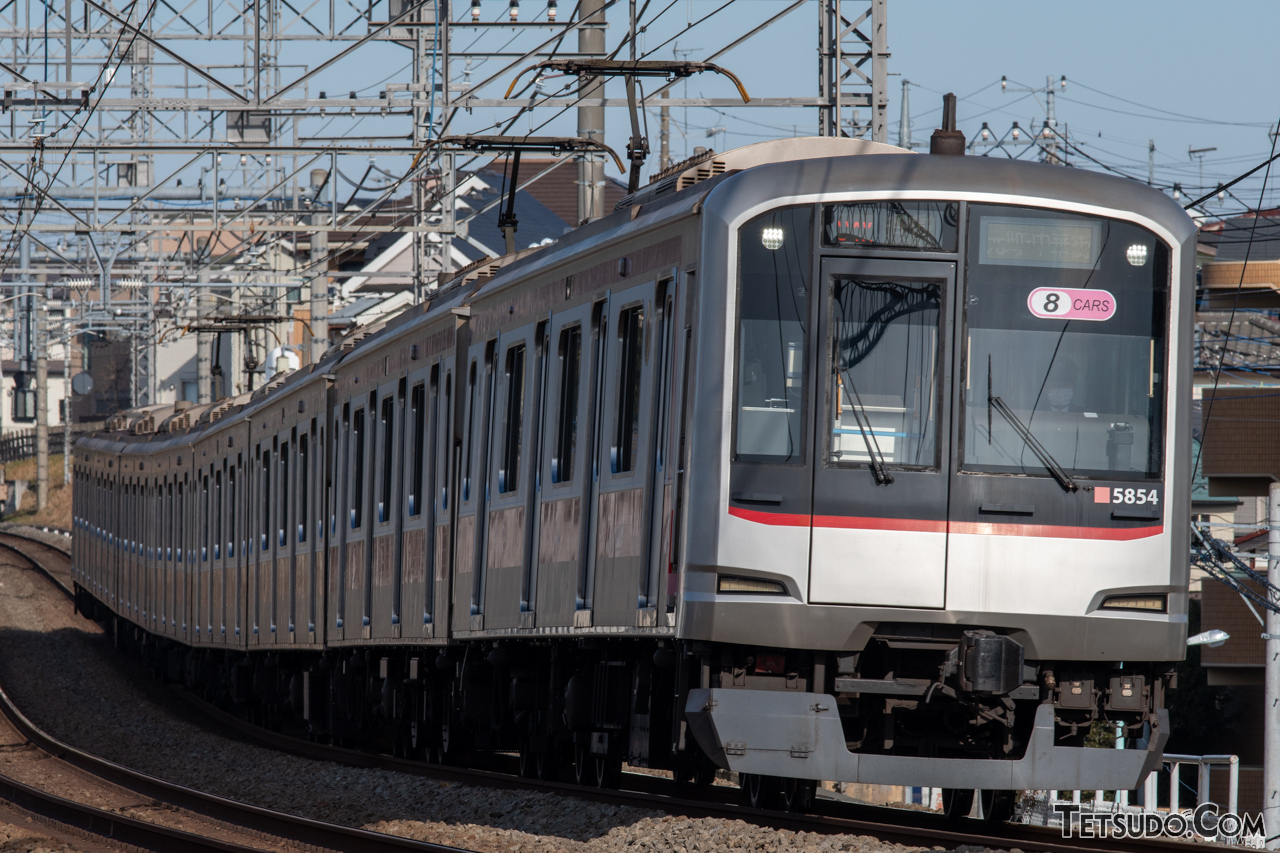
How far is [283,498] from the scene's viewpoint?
19094 millimetres

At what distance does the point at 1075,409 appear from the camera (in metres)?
8.09

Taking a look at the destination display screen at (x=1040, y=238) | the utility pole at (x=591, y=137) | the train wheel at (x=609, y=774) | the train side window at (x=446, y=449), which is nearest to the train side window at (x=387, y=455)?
the train side window at (x=446, y=449)

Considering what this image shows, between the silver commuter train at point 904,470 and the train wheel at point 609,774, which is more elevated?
the silver commuter train at point 904,470

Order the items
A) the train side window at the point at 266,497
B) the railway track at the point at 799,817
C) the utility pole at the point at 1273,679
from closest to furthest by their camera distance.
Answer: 1. the railway track at the point at 799,817
2. the utility pole at the point at 1273,679
3. the train side window at the point at 266,497

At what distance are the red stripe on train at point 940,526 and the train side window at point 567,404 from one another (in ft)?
7.26

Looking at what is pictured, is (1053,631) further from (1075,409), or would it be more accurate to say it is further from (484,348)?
(484,348)

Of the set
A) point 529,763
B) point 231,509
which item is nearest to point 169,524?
point 231,509

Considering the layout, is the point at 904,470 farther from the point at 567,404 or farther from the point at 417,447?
the point at 417,447

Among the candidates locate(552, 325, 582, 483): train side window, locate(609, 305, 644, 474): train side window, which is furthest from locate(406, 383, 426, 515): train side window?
locate(609, 305, 644, 474): train side window

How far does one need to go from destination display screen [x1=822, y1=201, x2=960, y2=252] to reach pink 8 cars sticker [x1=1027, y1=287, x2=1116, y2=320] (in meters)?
0.42

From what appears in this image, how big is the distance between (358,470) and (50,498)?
50164 millimetres

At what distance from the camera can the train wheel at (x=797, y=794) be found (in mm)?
9086

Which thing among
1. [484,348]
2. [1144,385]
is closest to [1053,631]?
[1144,385]

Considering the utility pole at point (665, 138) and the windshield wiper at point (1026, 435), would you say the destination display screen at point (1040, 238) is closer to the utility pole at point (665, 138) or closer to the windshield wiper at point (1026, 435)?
the windshield wiper at point (1026, 435)
